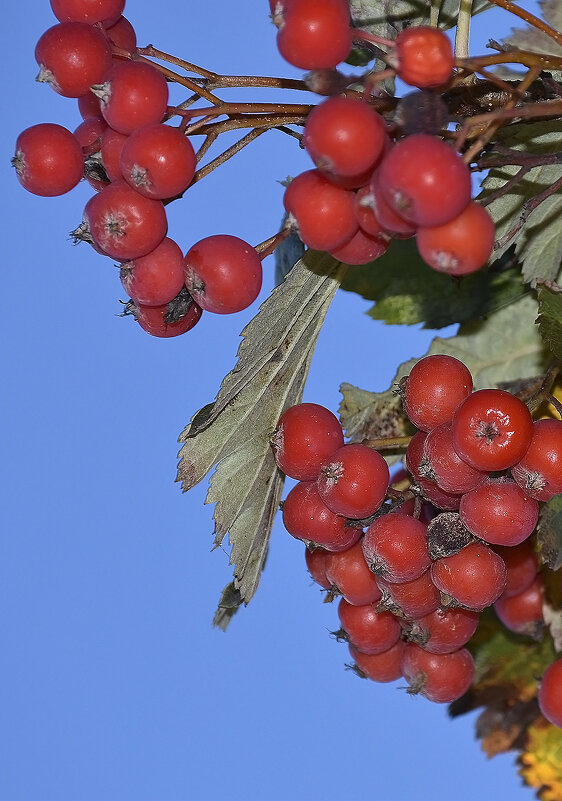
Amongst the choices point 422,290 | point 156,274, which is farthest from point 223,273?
point 422,290

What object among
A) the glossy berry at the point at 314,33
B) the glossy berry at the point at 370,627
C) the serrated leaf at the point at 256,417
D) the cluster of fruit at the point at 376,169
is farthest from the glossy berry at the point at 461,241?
the glossy berry at the point at 370,627

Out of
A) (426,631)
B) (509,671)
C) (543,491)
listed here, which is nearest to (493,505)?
(543,491)

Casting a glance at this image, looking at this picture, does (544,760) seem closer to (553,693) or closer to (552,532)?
(553,693)

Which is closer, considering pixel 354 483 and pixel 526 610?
pixel 354 483

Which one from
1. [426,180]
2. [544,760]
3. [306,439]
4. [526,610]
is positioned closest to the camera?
[426,180]

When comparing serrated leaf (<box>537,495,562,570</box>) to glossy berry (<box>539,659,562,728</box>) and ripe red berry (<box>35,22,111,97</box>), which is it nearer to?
glossy berry (<box>539,659,562,728</box>)

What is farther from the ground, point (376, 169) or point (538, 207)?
point (538, 207)

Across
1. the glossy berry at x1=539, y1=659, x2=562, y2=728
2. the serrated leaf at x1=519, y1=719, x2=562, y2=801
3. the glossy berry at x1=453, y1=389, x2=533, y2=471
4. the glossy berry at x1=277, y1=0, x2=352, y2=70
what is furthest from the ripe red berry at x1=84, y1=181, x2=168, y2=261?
the serrated leaf at x1=519, y1=719, x2=562, y2=801
